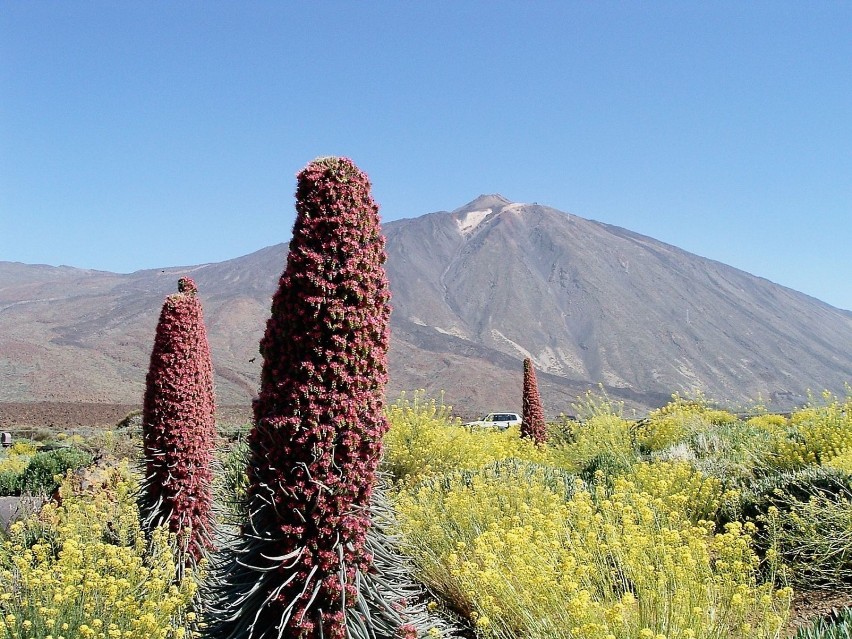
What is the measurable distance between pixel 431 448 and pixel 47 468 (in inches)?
244

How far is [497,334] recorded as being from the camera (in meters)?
152

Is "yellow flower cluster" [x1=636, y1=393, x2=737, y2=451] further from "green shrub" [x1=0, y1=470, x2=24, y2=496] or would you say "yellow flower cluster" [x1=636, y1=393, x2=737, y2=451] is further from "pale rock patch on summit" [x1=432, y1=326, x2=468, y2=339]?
"pale rock patch on summit" [x1=432, y1=326, x2=468, y2=339]

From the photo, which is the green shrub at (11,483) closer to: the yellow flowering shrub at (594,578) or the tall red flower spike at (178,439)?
the tall red flower spike at (178,439)

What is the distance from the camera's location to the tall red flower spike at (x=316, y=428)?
315cm

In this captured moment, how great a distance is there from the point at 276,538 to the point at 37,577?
72.3 inches

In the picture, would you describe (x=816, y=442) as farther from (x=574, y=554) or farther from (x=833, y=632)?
(x=833, y=632)

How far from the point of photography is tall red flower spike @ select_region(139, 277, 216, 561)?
5055mm

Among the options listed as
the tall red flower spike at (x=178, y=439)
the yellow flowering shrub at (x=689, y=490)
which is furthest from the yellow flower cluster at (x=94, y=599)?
the yellow flowering shrub at (x=689, y=490)

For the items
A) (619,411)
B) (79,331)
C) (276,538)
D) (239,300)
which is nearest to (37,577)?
(276,538)

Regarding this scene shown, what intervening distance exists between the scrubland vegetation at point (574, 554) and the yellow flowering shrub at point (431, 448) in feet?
6.60

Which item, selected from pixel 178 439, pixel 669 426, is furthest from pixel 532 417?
pixel 178 439

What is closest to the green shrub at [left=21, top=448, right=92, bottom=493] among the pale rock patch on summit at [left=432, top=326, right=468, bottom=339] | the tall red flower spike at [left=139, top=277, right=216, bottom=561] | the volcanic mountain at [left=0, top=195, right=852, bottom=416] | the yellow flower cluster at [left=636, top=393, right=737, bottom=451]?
the tall red flower spike at [left=139, top=277, right=216, bottom=561]

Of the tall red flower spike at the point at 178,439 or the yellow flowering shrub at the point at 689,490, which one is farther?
the yellow flowering shrub at the point at 689,490

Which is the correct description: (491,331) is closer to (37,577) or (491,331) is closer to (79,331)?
(79,331)
